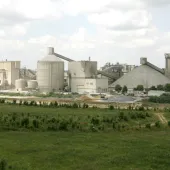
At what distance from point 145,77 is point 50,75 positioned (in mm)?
21862

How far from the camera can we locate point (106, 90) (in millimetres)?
90438

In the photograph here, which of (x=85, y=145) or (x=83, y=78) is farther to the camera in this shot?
(x=83, y=78)

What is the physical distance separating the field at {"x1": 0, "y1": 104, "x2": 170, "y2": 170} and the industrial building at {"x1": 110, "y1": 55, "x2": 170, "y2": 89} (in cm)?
6091

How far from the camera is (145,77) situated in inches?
3733

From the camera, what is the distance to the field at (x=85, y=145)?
59.1ft

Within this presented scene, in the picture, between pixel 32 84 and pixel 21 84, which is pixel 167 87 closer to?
pixel 32 84

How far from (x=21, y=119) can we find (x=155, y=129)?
1026 cm

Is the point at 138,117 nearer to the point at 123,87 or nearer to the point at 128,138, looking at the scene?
the point at 128,138

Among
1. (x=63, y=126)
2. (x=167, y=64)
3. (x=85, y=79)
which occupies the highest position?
(x=167, y=64)

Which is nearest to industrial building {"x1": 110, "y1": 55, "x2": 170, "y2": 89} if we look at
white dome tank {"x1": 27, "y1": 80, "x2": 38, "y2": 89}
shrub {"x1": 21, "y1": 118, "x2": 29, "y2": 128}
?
white dome tank {"x1": 27, "y1": 80, "x2": 38, "y2": 89}

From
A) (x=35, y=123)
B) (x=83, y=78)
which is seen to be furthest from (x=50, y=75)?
(x=35, y=123)

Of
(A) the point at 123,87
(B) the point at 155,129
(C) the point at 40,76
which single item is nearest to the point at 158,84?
(A) the point at 123,87

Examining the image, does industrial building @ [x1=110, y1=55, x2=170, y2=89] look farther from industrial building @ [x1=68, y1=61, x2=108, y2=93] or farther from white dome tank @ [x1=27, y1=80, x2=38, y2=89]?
white dome tank @ [x1=27, y1=80, x2=38, y2=89]

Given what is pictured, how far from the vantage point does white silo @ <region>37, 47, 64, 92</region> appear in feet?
310
